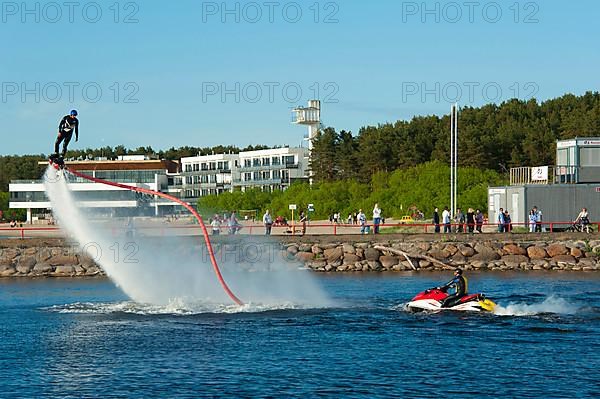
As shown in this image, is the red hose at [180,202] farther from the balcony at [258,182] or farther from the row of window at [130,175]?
the balcony at [258,182]

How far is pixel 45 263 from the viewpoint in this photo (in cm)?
6156

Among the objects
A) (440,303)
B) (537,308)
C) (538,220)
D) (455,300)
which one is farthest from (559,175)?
(440,303)

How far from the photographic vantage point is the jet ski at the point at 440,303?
38.0m

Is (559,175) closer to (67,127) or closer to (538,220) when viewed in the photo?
(538,220)

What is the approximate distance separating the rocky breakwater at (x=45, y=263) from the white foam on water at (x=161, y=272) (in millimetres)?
15774

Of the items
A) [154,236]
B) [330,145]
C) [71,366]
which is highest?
[330,145]

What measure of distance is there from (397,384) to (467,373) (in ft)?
7.94

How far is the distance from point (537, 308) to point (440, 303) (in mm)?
3984

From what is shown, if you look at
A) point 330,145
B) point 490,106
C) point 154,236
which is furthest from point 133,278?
point 490,106

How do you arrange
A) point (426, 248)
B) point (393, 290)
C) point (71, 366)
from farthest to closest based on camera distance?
point (426, 248) < point (393, 290) < point (71, 366)

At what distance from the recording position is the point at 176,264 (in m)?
44.2

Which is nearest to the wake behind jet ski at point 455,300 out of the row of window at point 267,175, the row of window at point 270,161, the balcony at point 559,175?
the balcony at point 559,175

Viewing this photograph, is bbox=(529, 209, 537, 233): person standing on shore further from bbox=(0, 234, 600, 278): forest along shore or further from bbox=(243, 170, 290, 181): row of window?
bbox=(243, 170, 290, 181): row of window

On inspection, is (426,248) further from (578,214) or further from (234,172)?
(234,172)
